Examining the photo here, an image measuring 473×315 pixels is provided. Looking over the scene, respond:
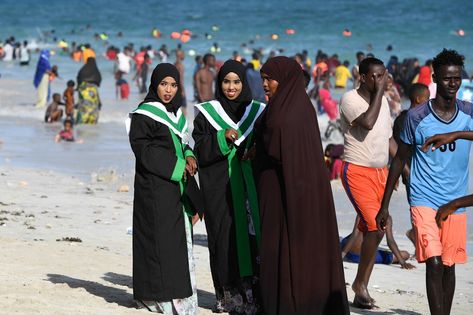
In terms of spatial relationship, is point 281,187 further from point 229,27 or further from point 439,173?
point 229,27

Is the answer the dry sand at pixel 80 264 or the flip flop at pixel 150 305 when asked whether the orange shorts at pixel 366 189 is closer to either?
the dry sand at pixel 80 264

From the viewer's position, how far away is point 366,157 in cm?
775

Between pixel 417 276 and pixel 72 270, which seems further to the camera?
pixel 417 276

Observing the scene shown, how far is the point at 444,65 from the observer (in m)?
6.52

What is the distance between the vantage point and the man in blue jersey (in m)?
6.45

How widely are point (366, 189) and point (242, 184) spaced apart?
99cm

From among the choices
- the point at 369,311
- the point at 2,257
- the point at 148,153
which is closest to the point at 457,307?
the point at 369,311

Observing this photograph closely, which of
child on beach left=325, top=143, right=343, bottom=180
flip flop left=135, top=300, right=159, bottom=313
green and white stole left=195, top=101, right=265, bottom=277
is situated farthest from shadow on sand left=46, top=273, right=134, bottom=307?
child on beach left=325, top=143, right=343, bottom=180

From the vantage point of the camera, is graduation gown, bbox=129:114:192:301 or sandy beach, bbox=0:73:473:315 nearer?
graduation gown, bbox=129:114:192:301

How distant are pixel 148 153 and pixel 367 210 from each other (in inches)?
63.6

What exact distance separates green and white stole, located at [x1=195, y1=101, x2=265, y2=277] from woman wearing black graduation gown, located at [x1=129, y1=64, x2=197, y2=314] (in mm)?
295

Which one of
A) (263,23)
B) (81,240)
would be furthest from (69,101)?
(263,23)

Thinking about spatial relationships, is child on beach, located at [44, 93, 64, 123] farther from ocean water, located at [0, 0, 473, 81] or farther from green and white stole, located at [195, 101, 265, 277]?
ocean water, located at [0, 0, 473, 81]

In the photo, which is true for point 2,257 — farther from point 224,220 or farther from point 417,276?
point 417,276
